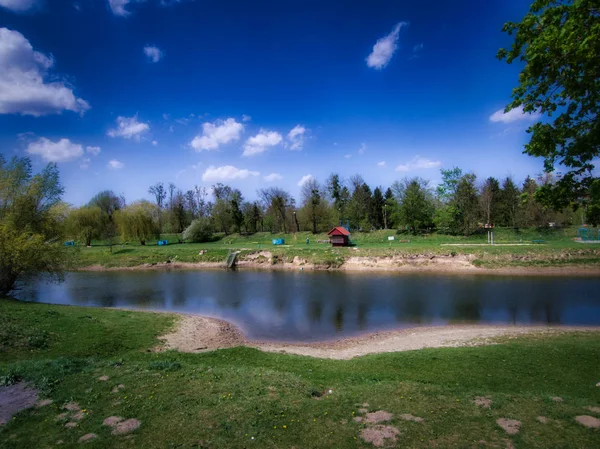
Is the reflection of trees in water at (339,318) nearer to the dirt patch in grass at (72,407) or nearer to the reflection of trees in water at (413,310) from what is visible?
the reflection of trees in water at (413,310)

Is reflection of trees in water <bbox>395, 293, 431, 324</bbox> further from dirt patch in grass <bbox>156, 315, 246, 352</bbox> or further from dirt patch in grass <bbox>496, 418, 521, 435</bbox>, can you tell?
dirt patch in grass <bbox>496, 418, 521, 435</bbox>

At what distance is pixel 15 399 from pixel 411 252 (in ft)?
141

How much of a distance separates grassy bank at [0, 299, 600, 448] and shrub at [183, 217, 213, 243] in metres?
60.6

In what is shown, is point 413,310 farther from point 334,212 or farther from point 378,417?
point 334,212

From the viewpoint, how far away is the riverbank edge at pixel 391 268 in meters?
36.9

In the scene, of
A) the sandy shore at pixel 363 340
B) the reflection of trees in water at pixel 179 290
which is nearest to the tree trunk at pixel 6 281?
the reflection of trees in water at pixel 179 290

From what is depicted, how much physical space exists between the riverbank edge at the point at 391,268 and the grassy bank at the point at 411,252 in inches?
27.7

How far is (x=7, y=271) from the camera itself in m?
23.8

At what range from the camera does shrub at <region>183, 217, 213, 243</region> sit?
241 feet

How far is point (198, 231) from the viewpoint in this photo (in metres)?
73.8

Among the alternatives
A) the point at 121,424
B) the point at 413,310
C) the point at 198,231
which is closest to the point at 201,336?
the point at 121,424

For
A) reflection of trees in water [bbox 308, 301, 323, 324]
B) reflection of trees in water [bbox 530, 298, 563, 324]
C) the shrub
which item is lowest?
reflection of trees in water [bbox 530, 298, 563, 324]

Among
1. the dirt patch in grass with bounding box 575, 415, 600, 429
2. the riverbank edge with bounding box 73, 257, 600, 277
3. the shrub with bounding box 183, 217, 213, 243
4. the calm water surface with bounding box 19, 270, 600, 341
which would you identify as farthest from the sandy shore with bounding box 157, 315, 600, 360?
the shrub with bounding box 183, 217, 213, 243

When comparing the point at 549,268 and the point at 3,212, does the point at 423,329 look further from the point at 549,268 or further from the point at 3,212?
the point at 3,212
